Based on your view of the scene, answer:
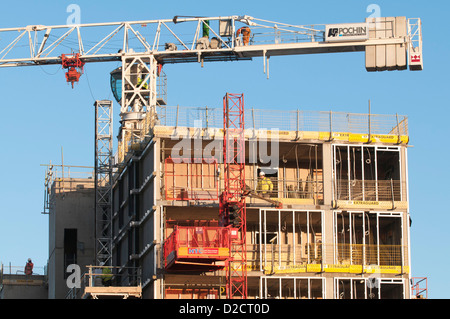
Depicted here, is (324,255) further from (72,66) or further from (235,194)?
(72,66)

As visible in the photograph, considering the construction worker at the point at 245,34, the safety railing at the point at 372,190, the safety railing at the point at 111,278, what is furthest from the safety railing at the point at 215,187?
the construction worker at the point at 245,34

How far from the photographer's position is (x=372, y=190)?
87312 millimetres

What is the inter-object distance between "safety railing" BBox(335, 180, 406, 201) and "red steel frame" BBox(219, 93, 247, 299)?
7.88 metres

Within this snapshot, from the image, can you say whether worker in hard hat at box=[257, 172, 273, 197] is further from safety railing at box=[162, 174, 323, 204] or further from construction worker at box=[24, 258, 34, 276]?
construction worker at box=[24, 258, 34, 276]

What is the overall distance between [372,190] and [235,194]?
11.5 m

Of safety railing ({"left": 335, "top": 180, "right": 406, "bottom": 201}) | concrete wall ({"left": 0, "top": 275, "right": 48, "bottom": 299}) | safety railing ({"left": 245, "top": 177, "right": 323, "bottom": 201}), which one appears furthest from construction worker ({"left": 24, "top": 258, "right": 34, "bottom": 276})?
safety railing ({"left": 335, "top": 180, "right": 406, "bottom": 201})

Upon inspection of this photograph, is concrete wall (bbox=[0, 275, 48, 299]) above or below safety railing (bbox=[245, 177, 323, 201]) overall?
below

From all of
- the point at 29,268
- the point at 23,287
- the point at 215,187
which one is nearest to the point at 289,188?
the point at 215,187

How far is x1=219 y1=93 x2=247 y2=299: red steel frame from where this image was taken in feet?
269

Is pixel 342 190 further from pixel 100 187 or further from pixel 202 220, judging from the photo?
pixel 100 187

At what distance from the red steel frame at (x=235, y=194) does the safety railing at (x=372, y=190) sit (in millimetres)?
7880

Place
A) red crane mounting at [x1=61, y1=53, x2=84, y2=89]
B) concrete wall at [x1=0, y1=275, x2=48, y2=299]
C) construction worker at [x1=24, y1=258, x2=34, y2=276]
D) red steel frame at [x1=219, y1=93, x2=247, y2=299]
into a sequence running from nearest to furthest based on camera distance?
red steel frame at [x1=219, y1=93, x2=247, y2=299], red crane mounting at [x1=61, y1=53, x2=84, y2=89], concrete wall at [x1=0, y1=275, x2=48, y2=299], construction worker at [x1=24, y1=258, x2=34, y2=276]

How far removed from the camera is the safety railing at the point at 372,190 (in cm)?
8638
